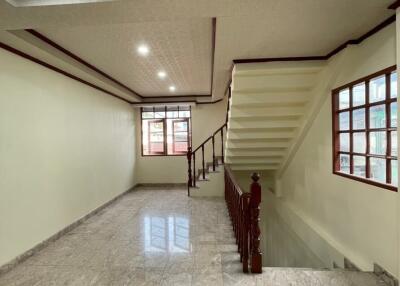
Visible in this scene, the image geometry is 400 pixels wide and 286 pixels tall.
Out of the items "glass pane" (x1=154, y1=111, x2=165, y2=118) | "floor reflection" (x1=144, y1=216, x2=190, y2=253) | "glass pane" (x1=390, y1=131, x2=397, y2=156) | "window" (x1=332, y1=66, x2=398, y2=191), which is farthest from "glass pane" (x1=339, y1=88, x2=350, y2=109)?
"glass pane" (x1=154, y1=111, x2=165, y2=118)

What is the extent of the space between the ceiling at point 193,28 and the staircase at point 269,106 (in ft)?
0.76

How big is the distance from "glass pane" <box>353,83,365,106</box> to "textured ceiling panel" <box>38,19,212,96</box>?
1826 millimetres

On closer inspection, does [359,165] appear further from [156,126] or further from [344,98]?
[156,126]

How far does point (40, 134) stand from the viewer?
3295 millimetres

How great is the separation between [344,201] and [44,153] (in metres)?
3.94

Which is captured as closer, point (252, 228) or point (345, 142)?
point (252, 228)

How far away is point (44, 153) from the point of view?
11.0 ft

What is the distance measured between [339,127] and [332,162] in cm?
47

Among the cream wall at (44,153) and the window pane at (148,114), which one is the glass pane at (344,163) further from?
the window pane at (148,114)

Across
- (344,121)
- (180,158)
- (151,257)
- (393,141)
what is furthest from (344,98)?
(180,158)

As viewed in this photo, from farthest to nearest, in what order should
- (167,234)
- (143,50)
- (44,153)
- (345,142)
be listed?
1. (167,234)
2. (44,153)
3. (143,50)
4. (345,142)

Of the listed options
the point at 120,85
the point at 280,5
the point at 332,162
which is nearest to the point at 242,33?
the point at 280,5

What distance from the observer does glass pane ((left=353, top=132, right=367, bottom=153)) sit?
279 cm

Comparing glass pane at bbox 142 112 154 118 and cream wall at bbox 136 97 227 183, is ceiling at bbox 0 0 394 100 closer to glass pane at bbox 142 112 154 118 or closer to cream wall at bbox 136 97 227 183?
cream wall at bbox 136 97 227 183
